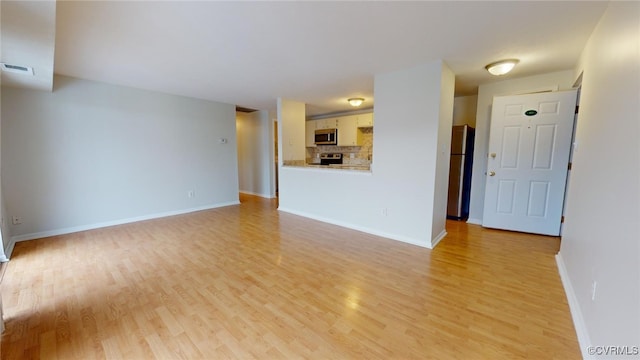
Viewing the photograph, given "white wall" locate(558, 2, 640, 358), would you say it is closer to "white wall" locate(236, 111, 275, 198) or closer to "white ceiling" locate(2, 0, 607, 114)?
"white ceiling" locate(2, 0, 607, 114)

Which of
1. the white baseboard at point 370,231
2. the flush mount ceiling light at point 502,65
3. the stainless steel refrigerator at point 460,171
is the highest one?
the flush mount ceiling light at point 502,65

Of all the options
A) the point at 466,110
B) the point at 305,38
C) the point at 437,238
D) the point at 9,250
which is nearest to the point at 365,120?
the point at 466,110

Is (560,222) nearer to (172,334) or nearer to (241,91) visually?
(172,334)

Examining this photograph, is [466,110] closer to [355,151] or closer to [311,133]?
[355,151]

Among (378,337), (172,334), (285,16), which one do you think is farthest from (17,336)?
(285,16)

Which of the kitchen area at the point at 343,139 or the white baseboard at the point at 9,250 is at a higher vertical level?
the kitchen area at the point at 343,139

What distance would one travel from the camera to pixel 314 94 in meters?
4.48

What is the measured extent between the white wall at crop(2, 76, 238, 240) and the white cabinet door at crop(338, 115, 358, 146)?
2798 millimetres

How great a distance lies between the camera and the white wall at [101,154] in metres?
3.28

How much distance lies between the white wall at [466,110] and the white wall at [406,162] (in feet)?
5.26

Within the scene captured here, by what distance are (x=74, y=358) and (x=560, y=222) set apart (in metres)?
5.21

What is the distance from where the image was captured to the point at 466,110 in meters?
4.54

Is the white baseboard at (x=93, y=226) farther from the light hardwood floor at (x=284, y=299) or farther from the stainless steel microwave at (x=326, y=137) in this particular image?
the stainless steel microwave at (x=326, y=137)

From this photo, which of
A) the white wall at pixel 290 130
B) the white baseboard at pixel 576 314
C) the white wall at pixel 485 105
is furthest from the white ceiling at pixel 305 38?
the white baseboard at pixel 576 314
